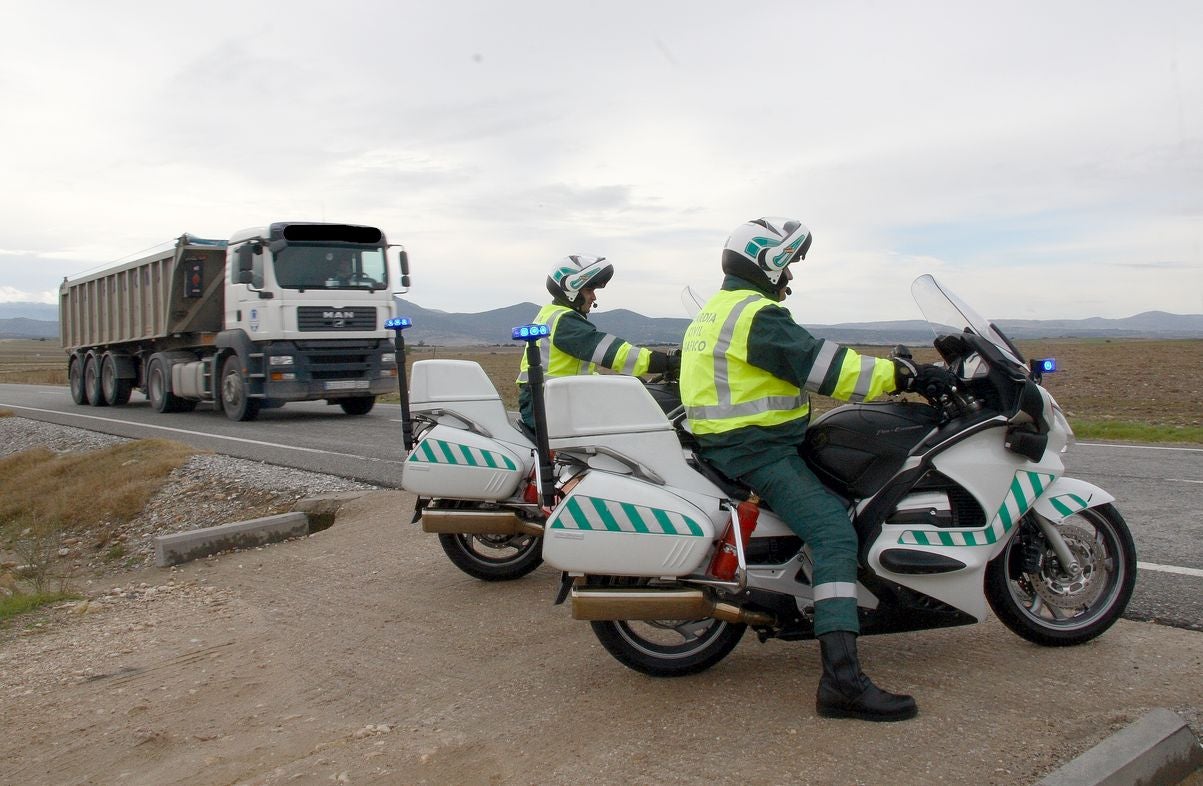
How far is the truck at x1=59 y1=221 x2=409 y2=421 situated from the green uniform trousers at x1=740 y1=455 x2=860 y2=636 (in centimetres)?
1400

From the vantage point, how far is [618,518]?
401 centimetres

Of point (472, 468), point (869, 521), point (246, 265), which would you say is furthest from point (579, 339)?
point (246, 265)

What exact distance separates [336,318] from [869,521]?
14283 millimetres

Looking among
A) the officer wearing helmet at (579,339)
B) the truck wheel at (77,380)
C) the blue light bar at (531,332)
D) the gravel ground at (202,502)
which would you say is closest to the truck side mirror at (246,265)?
the gravel ground at (202,502)

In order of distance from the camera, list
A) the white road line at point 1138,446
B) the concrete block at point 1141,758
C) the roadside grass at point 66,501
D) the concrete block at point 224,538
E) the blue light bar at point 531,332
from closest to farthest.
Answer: the concrete block at point 1141,758 < the blue light bar at point 531,332 < the concrete block at point 224,538 < the roadside grass at point 66,501 < the white road line at point 1138,446

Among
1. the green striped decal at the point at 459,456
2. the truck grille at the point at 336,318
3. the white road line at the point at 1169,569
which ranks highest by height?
the truck grille at the point at 336,318

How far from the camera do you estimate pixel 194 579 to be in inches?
283

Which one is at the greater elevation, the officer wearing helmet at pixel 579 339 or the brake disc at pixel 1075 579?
the officer wearing helmet at pixel 579 339

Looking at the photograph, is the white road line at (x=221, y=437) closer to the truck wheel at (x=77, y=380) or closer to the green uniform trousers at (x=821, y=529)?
the truck wheel at (x=77, y=380)

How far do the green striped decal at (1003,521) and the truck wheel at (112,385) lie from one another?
22.6 meters


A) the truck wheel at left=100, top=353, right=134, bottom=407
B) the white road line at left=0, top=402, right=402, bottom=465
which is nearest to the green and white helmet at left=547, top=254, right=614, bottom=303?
the white road line at left=0, top=402, right=402, bottom=465

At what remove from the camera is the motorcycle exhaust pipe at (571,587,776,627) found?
3.98m

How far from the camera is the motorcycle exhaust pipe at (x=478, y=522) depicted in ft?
19.1

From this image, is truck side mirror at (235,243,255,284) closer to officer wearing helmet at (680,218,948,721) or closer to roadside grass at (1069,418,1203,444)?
roadside grass at (1069,418,1203,444)
